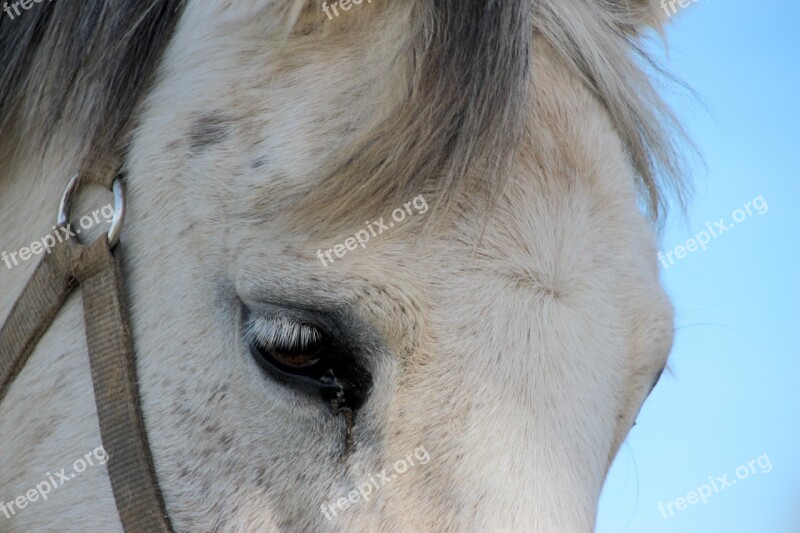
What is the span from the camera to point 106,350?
1558 mm

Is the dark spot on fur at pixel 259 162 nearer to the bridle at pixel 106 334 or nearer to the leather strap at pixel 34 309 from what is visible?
the bridle at pixel 106 334

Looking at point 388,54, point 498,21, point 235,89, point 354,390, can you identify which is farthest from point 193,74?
point 354,390

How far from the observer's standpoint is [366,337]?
1382 mm

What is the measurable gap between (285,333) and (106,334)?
39 cm

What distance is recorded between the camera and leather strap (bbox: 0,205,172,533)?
1.49 metres

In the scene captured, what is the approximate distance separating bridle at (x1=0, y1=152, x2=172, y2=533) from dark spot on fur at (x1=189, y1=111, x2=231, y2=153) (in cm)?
17

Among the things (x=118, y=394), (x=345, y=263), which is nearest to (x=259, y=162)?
(x=345, y=263)

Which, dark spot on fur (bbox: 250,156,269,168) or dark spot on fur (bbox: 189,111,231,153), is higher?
dark spot on fur (bbox: 189,111,231,153)

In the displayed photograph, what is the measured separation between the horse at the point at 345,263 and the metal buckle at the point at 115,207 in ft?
0.07

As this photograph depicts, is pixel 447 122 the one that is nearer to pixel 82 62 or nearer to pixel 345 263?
pixel 345 263

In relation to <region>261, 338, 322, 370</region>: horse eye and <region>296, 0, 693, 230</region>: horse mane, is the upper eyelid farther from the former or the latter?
<region>296, 0, 693, 230</region>: horse mane

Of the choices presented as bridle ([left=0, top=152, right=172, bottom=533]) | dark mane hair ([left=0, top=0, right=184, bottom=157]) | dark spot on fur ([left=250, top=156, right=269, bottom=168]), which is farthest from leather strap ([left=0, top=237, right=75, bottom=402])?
dark spot on fur ([left=250, top=156, right=269, bottom=168])

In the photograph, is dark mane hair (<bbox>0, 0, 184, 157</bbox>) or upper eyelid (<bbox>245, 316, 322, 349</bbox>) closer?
upper eyelid (<bbox>245, 316, 322, 349</bbox>)

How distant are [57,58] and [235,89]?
434 mm
